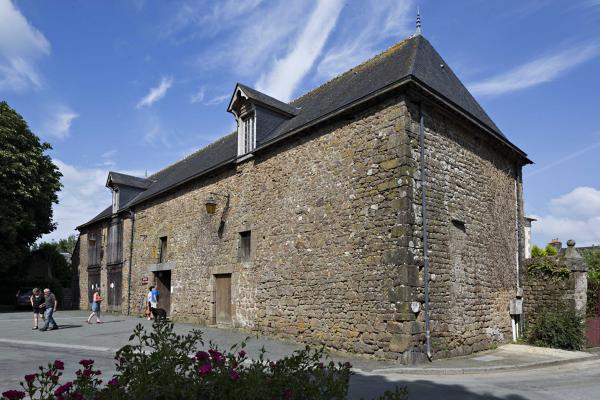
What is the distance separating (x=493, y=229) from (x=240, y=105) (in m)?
8.00

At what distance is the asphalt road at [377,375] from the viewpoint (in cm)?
655

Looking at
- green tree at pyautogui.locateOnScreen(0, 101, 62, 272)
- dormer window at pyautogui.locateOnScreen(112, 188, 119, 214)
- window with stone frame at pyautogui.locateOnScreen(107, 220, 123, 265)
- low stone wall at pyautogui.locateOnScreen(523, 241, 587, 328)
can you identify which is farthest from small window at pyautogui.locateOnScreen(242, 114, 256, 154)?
green tree at pyautogui.locateOnScreen(0, 101, 62, 272)

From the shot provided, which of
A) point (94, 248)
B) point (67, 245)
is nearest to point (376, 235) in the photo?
point (94, 248)

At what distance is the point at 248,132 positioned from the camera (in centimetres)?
1398

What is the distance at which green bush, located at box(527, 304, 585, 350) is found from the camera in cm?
1098

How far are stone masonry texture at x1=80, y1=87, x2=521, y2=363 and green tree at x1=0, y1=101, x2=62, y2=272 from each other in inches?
572

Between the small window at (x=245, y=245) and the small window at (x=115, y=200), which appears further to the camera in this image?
the small window at (x=115, y=200)

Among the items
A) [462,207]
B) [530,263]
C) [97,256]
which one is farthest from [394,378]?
[97,256]

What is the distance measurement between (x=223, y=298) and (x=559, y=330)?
8986mm

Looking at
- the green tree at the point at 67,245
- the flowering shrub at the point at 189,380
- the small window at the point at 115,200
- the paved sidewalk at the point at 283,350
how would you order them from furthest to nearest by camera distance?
1. the green tree at the point at 67,245
2. the small window at the point at 115,200
3. the paved sidewalk at the point at 283,350
4. the flowering shrub at the point at 189,380

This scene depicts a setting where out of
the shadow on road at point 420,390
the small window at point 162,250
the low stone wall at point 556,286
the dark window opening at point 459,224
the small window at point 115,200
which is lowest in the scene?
the shadow on road at point 420,390

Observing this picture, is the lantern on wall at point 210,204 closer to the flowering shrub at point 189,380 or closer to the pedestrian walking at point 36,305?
the pedestrian walking at point 36,305

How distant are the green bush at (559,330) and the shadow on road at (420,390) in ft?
17.4

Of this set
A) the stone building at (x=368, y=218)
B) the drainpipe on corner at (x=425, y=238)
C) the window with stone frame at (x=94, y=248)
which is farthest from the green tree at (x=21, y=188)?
the drainpipe on corner at (x=425, y=238)
